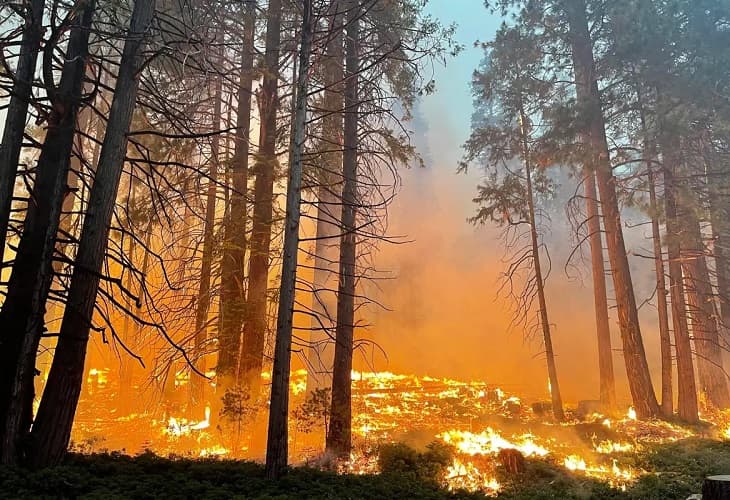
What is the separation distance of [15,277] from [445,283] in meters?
20.9

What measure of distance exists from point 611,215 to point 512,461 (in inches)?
337

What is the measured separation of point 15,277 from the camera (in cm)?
487

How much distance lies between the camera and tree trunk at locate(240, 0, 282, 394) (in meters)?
8.77

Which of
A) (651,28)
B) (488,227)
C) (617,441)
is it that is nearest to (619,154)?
(651,28)

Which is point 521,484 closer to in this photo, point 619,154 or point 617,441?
point 617,441

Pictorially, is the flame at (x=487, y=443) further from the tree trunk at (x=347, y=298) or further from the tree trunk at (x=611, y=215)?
the tree trunk at (x=611, y=215)

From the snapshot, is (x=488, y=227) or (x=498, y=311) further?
(x=488, y=227)

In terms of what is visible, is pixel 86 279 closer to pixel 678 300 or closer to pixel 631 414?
pixel 631 414

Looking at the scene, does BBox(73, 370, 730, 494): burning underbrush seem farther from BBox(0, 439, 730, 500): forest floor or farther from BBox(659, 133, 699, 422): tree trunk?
BBox(659, 133, 699, 422): tree trunk

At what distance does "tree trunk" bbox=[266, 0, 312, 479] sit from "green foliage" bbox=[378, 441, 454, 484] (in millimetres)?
2051

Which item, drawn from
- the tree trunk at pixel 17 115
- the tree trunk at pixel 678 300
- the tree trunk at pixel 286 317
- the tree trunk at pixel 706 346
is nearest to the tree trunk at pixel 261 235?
the tree trunk at pixel 286 317

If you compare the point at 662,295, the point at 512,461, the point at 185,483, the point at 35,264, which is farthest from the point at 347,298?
the point at 662,295

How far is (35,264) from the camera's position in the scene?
192 inches

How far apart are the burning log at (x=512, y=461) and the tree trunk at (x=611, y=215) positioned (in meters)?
6.68
